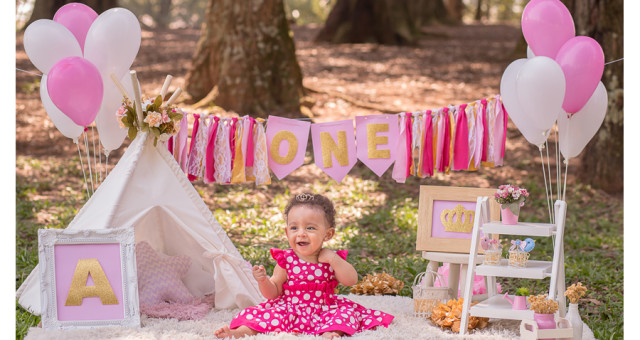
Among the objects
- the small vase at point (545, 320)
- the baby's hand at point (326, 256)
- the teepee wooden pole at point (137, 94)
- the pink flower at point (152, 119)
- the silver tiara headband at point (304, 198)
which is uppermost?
the teepee wooden pole at point (137, 94)

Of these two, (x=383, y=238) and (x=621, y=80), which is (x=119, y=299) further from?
(x=621, y=80)

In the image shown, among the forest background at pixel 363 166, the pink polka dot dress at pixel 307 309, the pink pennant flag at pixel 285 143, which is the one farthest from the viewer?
the forest background at pixel 363 166

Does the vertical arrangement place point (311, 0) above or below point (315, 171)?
above

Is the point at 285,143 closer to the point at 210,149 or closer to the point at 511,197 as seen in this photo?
the point at 210,149

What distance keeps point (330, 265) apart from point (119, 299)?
127cm

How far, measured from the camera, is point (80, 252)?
13.8ft

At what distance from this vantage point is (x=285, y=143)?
202 inches

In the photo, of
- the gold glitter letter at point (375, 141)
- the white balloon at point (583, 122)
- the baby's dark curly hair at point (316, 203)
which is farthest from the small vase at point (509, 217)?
the gold glitter letter at point (375, 141)

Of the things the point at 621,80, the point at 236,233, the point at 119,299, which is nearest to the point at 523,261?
the point at 119,299

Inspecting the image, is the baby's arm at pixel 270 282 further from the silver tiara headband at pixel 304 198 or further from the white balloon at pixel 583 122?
the white balloon at pixel 583 122

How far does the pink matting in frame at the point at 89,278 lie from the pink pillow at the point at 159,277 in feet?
1.33

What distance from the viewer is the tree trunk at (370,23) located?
13.6m

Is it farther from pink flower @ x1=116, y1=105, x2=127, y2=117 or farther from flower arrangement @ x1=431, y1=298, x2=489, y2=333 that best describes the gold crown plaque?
pink flower @ x1=116, y1=105, x2=127, y2=117

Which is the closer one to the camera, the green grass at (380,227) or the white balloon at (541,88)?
the white balloon at (541,88)
